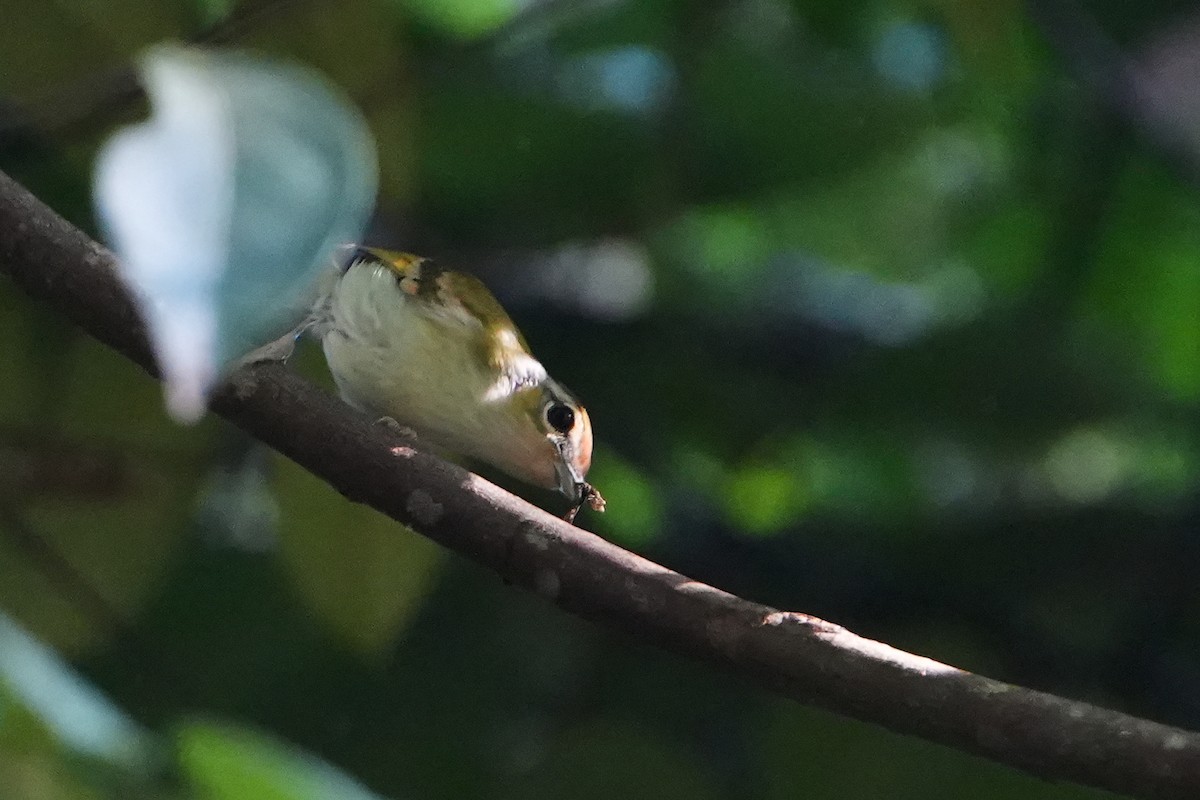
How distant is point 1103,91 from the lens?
0.93 meters

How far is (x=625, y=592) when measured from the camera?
454 mm

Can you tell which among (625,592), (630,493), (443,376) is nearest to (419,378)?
(443,376)

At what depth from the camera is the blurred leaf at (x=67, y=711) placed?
0.41 m

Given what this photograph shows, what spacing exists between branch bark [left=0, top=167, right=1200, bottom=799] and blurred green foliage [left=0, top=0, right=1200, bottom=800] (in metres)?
0.26

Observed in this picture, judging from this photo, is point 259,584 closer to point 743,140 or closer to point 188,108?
point 743,140

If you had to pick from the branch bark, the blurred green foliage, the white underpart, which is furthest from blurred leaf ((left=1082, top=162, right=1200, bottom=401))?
the branch bark

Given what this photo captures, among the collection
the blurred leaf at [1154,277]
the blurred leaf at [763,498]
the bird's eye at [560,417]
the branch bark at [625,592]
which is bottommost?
the branch bark at [625,592]

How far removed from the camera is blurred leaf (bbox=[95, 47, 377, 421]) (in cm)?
26

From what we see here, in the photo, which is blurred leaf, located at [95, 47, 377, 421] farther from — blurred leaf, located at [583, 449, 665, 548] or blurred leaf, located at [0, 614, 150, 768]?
blurred leaf, located at [583, 449, 665, 548]

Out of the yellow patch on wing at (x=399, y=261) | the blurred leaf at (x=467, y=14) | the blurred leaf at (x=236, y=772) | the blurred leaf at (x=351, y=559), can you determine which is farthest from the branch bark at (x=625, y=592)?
the blurred leaf at (x=467, y=14)

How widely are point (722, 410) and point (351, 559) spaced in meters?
0.34

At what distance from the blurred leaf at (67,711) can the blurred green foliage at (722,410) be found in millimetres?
240

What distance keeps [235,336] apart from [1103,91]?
0.84 metres

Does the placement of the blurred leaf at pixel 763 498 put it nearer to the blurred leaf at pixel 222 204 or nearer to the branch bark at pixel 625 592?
the branch bark at pixel 625 592
